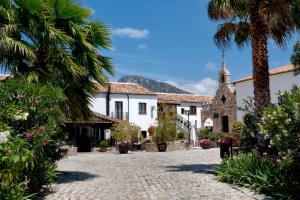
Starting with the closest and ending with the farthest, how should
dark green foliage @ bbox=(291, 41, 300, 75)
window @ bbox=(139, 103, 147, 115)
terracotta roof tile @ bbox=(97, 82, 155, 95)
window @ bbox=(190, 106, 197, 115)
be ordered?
dark green foliage @ bbox=(291, 41, 300, 75) → terracotta roof tile @ bbox=(97, 82, 155, 95) → window @ bbox=(139, 103, 147, 115) → window @ bbox=(190, 106, 197, 115)

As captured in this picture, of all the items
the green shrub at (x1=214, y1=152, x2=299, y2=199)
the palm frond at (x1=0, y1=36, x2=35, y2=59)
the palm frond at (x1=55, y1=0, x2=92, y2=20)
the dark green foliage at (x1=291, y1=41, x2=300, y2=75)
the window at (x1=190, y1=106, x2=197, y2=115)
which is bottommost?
the green shrub at (x1=214, y1=152, x2=299, y2=199)

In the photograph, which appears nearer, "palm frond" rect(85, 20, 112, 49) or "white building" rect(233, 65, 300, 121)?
"palm frond" rect(85, 20, 112, 49)

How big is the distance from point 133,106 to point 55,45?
3423 centimetres

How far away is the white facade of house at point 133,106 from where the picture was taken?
45.2 m

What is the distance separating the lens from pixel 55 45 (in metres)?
12.9

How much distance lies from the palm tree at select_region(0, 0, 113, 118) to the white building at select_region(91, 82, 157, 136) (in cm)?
3047

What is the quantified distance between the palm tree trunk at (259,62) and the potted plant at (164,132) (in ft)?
60.2

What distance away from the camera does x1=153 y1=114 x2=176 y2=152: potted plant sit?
3247 cm

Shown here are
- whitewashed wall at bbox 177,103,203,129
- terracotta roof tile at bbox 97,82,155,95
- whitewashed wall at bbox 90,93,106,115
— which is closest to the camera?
whitewashed wall at bbox 90,93,106,115

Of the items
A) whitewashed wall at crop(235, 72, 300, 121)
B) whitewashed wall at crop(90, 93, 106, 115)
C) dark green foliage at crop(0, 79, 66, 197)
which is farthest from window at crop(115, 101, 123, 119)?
dark green foliage at crop(0, 79, 66, 197)

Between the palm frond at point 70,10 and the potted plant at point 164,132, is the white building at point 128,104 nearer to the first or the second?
the potted plant at point 164,132

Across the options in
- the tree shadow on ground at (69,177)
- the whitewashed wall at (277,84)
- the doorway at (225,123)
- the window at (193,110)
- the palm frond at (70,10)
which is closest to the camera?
the tree shadow on ground at (69,177)

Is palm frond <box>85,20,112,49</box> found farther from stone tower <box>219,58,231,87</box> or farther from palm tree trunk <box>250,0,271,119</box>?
stone tower <box>219,58,231,87</box>

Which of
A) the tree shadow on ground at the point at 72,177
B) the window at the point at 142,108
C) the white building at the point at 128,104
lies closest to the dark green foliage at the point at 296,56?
the tree shadow on ground at the point at 72,177
